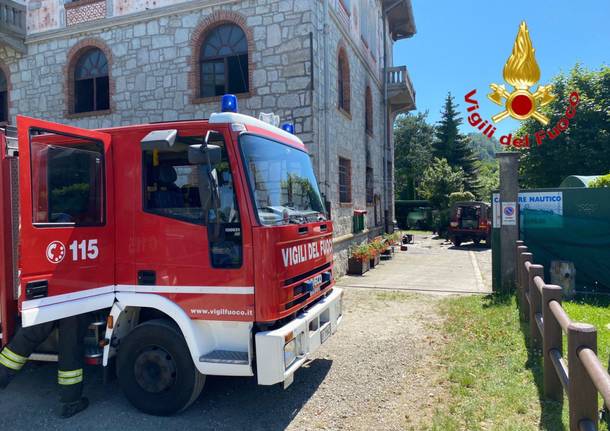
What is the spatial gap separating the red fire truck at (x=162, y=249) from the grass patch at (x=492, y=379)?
1.52 metres

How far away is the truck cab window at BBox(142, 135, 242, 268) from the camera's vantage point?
3883 millimetres

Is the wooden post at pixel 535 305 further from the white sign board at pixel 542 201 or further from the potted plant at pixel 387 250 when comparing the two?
the potted plant at pixel 387 250

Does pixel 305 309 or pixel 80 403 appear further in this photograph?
pixel 305 309

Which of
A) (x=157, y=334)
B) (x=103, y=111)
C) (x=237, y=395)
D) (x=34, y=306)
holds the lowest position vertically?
(x=237, y=395)

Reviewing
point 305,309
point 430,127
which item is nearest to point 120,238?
point 305,309

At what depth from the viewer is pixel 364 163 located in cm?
1540

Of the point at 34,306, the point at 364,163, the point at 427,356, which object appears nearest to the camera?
the point at 34,306

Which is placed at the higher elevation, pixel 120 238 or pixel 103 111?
pixel 103 111

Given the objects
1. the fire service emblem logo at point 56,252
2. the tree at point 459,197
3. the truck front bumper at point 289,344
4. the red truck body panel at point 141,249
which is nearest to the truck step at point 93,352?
the red truck body panel at point 141,249

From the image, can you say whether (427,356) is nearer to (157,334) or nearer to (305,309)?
(305,309)

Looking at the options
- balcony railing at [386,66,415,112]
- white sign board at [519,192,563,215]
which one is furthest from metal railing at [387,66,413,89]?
white sign board at [519,192,563,215]

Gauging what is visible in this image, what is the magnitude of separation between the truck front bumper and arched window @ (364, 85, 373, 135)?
12378 mm

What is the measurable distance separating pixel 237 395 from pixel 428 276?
809 centimetres

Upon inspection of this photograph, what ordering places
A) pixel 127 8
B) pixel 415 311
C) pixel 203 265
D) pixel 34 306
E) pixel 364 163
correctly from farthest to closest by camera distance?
pixel 364 163 < pixel 127 8 < pixel 415 311 < pixel 203 265 < pixel 34 306
